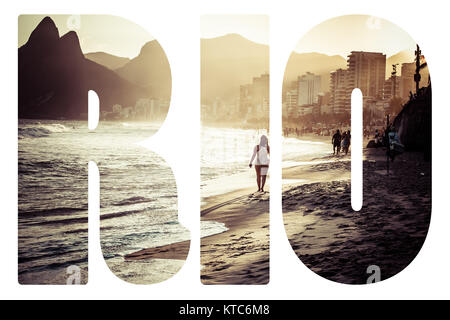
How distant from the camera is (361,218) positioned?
14.2 feet

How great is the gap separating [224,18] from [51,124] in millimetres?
1666

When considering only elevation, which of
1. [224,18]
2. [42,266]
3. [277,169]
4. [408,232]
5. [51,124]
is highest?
[224,18]

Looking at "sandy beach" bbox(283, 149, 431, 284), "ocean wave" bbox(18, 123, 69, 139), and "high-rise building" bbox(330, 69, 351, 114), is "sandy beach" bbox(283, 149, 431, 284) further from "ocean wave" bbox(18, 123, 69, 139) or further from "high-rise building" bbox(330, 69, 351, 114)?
"ocean wave" bbox(18, 123, 69, 139)

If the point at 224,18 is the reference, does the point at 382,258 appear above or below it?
below

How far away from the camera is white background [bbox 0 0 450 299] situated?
432 centimetres

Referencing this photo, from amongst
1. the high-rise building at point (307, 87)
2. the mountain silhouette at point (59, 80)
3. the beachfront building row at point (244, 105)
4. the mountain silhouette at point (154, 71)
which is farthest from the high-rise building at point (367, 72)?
the mountain silhouette at point (59, 80)

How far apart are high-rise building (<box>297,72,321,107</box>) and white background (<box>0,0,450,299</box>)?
0.67 feet

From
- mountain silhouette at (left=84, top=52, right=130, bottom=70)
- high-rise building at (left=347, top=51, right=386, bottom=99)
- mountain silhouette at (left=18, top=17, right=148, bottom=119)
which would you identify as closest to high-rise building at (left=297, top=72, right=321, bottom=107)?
high-rise building at (left=347, top=51, right=386, bottom=99)

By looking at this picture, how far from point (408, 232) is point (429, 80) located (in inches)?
48.7

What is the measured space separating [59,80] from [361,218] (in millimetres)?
2693

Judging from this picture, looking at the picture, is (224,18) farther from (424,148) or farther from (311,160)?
(424,148)

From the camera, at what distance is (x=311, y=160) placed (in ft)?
14.7

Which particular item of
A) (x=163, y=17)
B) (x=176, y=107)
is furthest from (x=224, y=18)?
(x=176, y=107)
